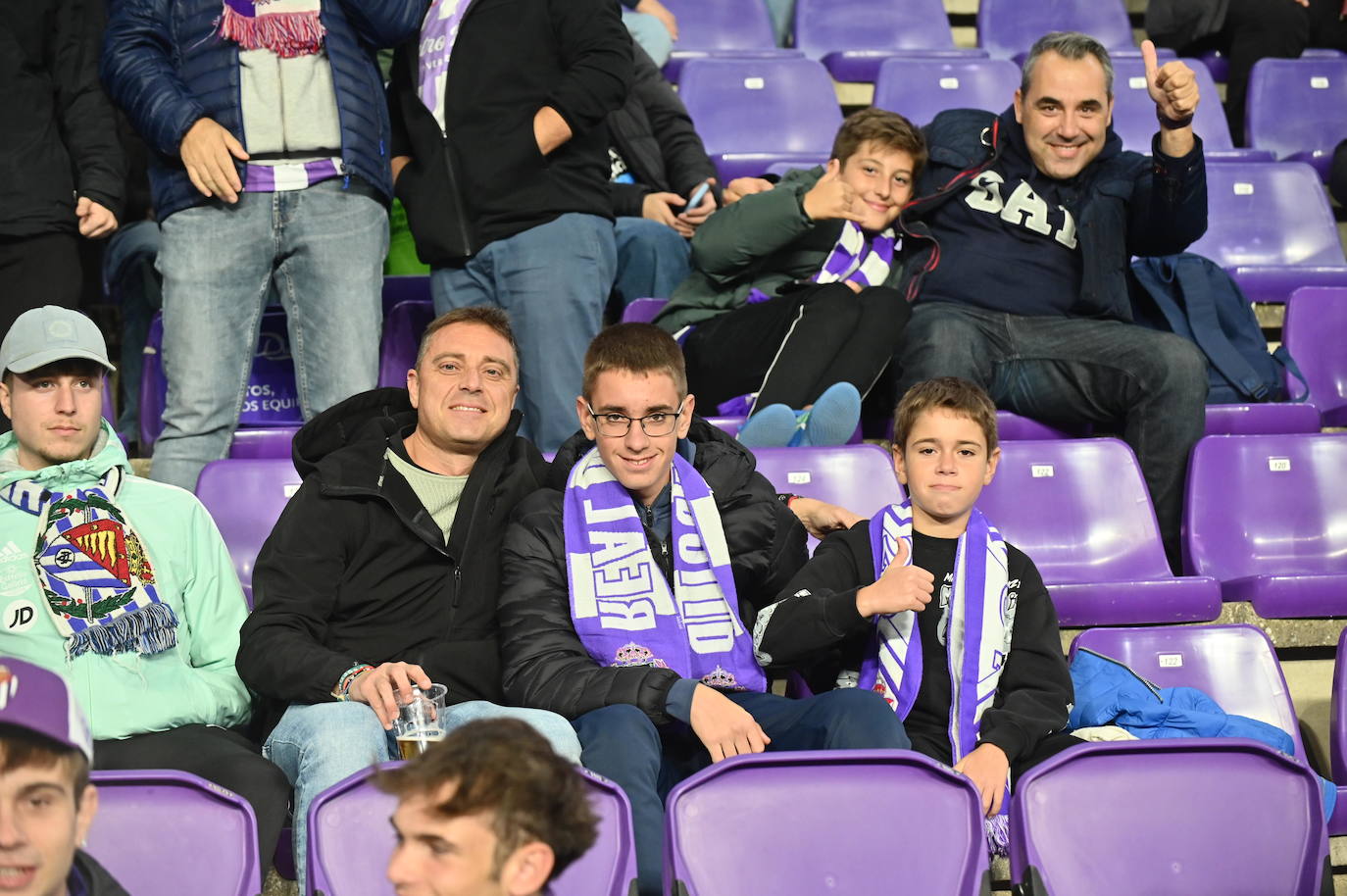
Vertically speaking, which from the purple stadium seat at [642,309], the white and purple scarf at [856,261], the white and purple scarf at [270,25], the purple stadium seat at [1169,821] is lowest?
the purple stadium seat at [1169,821]

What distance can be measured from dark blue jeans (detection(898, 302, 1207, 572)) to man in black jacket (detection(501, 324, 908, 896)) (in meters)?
1.09

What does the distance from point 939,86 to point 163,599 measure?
3.70 metres

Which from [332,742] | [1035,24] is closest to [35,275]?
[332,742]

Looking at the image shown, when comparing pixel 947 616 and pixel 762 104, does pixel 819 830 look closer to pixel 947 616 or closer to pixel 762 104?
pixel 947 616

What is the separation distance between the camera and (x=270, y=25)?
12.4 ft

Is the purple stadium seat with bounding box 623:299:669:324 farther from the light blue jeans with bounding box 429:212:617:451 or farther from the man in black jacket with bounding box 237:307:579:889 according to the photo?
the man in black jacket with bounding box 237:307:579:889

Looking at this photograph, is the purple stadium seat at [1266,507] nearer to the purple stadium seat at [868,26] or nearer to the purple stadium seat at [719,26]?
the purple stadium seat at [868,26]

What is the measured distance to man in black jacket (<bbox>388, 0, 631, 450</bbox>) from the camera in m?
3.88

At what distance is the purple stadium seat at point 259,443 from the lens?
3.85 meters

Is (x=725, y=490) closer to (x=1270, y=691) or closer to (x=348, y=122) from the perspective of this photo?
(x=1270, y=691)

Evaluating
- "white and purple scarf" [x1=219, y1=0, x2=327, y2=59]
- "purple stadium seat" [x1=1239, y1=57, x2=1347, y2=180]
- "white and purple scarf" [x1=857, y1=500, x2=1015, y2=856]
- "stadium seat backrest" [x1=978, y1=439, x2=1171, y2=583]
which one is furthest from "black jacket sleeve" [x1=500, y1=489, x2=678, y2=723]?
"purple stadium seat" [x1=1239, y1=57, x2=1347, y2=180]

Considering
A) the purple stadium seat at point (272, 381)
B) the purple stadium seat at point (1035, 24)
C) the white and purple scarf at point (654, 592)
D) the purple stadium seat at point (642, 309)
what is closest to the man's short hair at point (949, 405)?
the white and purple scarf at point (654, 592)

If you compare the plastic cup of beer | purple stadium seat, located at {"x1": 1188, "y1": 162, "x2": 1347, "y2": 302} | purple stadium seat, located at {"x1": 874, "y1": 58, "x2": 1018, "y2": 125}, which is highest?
purple stadium seat, located at {"x1": 874, "y1": 58, "x2": 1018, "y2": 125}

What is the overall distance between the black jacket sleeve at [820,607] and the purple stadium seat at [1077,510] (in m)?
0.86
